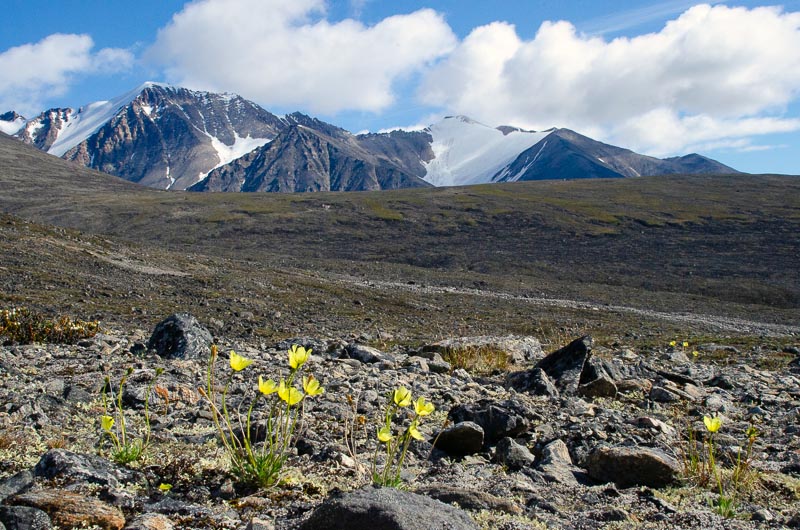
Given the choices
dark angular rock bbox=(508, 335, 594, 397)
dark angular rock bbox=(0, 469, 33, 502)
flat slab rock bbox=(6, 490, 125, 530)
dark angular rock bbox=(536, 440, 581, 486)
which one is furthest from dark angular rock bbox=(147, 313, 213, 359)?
flat slab rock bbox=(6, 490, 125, 530)

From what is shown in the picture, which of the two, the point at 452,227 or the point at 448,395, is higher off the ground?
the point at 452,227

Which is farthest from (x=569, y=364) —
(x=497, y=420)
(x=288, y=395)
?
(x=288, y=395)

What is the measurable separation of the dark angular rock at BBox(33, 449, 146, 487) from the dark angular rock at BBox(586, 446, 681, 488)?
306cm

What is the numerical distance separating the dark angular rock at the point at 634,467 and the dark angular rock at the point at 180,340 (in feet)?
18.5

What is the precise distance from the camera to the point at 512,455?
470 cm

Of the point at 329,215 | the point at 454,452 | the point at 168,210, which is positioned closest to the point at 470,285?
the point at 454,452

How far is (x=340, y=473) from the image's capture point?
3.97m

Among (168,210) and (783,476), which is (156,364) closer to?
(783,476)

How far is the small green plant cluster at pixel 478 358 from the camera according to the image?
31.5 ft

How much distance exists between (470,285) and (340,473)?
26625 millimetres

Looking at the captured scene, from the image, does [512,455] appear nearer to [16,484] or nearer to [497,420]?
[497,420]

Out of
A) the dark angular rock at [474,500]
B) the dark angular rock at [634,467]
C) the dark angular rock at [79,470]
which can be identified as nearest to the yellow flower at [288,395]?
the dark angular rock at [474,500]

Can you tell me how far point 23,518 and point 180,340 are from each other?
19.2ft

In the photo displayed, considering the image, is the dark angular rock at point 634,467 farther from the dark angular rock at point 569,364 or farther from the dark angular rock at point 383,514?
the dark angular rock at point 569,364
